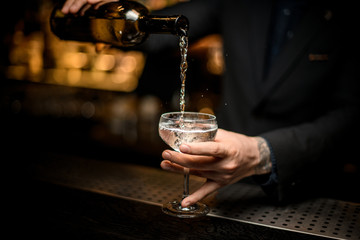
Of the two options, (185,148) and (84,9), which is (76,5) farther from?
(185,148)

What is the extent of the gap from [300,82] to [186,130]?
987 millimetres

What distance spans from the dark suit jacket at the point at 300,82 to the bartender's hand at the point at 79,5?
735 millimetres

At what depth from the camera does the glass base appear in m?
1.26

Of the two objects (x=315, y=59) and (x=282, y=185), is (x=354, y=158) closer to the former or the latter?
(x=315, y=59)

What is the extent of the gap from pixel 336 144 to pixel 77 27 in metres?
1.20

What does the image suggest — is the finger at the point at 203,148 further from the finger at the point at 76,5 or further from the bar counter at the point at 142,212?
the finger at the point at 76,5

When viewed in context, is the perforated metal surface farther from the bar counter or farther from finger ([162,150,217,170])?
finger ([162,150,217,170])

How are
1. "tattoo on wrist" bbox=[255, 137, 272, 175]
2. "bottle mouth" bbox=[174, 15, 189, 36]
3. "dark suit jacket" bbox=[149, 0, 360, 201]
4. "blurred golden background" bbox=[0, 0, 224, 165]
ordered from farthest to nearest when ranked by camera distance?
"blurred golden background" bbox=[0, 0, 224, 165] → "dark suit jacket" bbox=[149, 0, 360, 201] → "tattoo on wrist" bbox=[255, 137, 272, 175] → "bottle mouth" bbox=[174, 15, 189, 36]

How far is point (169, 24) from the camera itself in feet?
3.97

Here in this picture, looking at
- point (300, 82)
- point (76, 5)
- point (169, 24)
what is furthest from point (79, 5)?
point (300, 82)

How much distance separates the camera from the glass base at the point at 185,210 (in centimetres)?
126

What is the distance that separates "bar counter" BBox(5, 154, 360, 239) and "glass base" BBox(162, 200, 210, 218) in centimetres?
2

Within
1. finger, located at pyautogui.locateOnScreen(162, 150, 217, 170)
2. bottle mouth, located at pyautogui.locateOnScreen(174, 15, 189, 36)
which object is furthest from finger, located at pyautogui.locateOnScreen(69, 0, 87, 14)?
finger, located at pyautogui.locateOnScreen(162, 150, 217, 170)

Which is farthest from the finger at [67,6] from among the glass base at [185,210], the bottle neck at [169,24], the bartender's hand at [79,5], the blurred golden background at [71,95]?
the blurred golden background at [71,95]
